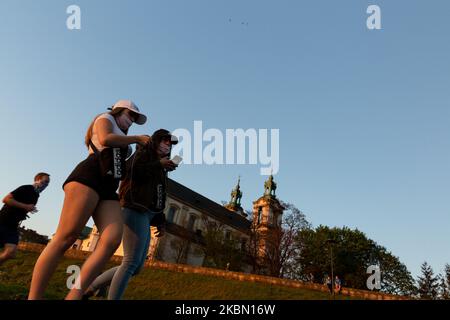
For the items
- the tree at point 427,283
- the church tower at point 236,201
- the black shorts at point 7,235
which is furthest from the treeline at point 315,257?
the black shorts at point 7,235

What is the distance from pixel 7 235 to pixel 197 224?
56.6m

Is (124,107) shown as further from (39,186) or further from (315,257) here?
(315,257)

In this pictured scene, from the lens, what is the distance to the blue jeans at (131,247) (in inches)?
141

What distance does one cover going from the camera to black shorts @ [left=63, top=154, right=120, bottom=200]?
302 centimetres

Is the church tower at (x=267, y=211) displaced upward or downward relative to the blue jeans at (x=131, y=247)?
upward

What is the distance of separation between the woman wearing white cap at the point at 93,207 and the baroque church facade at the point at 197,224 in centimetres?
4326

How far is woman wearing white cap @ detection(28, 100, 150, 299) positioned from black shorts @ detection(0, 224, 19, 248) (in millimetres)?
3215

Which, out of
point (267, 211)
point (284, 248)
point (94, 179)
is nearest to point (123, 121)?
point (94, 179)

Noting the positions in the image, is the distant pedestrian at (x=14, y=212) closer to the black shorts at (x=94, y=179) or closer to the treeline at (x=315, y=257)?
the black shorts at (x=94, y=179)

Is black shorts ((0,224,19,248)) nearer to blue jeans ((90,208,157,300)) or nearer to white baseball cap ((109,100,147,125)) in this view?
blue jeans ((90,208,157,300))

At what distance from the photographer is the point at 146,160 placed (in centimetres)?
416

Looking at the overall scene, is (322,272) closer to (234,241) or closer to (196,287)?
(234,241)

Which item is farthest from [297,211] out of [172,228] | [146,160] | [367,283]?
[146,160]
